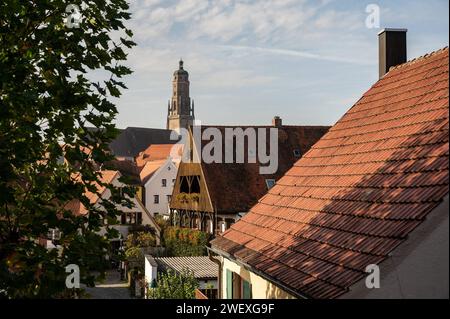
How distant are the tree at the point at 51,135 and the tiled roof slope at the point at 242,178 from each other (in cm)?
2583

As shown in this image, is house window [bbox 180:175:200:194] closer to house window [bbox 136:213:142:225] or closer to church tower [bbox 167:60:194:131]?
Answer: house window [bbox 136:213:142:225]

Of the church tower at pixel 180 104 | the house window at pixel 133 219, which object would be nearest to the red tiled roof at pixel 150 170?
the house window at pixel 133 219

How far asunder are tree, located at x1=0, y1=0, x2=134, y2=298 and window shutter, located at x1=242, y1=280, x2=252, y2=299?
4.45 meters

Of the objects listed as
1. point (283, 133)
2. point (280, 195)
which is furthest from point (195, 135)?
point (280, 195)

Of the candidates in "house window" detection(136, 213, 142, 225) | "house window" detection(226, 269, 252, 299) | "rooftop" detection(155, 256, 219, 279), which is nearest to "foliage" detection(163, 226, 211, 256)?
"house window" detection(136, 213, 142, 225)

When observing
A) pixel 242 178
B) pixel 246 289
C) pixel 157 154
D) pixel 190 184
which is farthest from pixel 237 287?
pixel 157 154

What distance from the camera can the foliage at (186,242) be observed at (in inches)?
1284

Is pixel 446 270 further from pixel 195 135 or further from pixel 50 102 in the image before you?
pixel 195 135

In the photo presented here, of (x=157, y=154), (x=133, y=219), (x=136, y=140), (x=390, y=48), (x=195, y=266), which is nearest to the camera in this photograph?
(x=390, y=48)

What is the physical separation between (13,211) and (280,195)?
20.4 feet

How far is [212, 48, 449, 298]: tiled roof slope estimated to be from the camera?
7066 millimetres

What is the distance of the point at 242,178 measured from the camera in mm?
34812

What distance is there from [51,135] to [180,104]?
132 metres

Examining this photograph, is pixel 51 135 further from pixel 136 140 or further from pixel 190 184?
pixel 136 140
